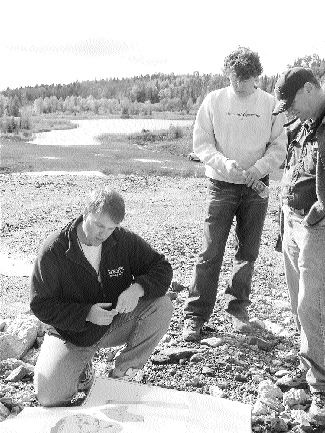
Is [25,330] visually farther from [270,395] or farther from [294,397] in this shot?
[294,397]

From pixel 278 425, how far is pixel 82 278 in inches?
49.2

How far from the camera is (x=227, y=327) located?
4.38 m

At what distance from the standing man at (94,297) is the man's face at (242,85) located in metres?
1.25

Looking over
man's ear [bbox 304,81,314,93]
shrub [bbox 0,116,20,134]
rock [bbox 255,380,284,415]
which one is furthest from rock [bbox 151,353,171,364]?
shrub [bbox 0,116,20,134]

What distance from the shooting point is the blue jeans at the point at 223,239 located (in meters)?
4.12

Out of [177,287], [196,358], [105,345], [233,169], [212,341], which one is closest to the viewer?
[105,345]

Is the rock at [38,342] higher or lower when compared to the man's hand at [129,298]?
lower

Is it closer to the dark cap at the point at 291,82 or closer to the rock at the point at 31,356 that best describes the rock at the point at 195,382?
the rock at the point at 31,356

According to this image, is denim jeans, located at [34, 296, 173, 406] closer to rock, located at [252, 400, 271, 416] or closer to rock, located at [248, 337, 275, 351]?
rock, located at [252, 400, 271, 416]

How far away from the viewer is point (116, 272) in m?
3.44

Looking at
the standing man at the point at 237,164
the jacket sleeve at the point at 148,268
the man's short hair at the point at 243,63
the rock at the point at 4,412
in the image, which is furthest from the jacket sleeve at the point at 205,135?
the rock at the point at 4,412

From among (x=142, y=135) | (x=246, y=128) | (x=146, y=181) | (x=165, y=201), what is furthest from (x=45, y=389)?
(x=142, y=135)

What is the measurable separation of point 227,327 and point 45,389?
5.08ft

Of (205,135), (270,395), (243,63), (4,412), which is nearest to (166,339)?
(270,395)
